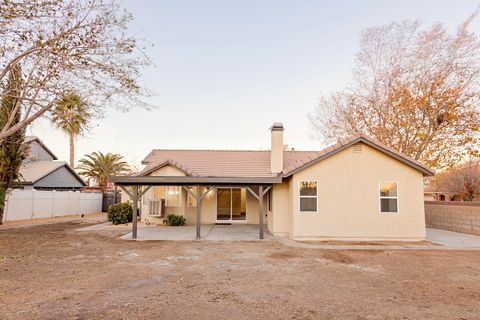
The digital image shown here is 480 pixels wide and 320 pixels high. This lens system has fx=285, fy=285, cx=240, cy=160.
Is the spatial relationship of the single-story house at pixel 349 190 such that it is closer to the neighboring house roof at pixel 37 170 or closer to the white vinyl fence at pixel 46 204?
the white vinyl fence at pixel 46 204

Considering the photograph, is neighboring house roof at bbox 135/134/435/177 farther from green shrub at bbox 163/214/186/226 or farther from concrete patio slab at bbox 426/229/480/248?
concrete patio slab at bbox 426/229/480/248

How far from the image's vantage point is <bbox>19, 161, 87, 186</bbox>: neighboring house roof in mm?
22164

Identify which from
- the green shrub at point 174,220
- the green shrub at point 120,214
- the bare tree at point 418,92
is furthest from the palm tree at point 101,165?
the bare tree at point 418,92

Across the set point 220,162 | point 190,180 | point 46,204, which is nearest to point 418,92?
point 220,162

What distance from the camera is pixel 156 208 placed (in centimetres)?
1566

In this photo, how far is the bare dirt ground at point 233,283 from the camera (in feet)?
14.6

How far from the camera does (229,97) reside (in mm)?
18438

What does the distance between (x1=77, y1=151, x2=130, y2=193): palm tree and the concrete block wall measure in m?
27.3

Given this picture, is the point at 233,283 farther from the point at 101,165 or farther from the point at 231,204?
the point at 101,165

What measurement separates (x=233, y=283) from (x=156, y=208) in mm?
10752

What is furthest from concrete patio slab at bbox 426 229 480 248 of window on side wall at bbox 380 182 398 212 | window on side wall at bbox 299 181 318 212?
window on side wall at bbox 299 181 318 212

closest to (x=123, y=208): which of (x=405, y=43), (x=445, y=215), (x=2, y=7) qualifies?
(x=2, y=7)

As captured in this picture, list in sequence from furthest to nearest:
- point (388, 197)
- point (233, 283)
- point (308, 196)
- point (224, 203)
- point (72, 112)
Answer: point (224, 203)
point (308, 196)
point (388, 197)
point (72, 112)
point (233, 283)

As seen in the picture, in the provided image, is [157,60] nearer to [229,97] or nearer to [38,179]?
[229,97]
